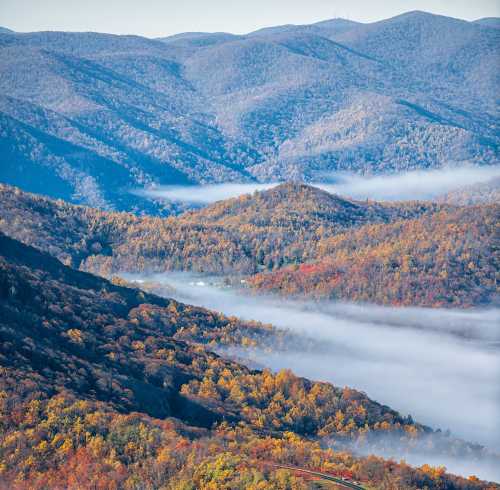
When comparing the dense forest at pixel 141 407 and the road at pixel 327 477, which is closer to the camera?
the dense forest at pixel 141 407

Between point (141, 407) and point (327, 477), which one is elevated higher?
point (327, 477)

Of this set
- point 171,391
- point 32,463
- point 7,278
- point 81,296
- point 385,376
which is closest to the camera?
point 32,463

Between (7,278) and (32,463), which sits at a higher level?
(7,278)

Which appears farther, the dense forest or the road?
the road

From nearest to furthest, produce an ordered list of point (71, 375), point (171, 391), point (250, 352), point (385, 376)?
point (71, 375) → point (171, 391) → point (250, 352) → point (385, 376)

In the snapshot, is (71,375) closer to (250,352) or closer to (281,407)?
(281,407)

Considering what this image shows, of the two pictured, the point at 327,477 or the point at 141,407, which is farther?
the point at 141,407

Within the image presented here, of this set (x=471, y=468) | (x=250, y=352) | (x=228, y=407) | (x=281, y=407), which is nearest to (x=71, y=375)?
(x=228, y=407)

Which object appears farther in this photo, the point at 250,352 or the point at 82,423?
the point at 250,352
